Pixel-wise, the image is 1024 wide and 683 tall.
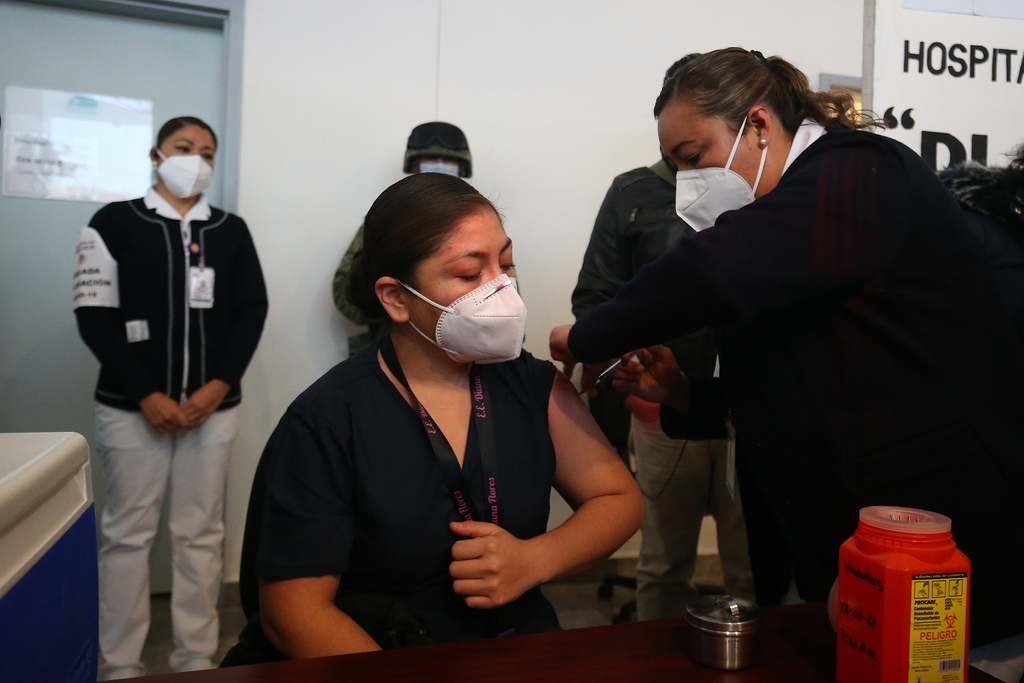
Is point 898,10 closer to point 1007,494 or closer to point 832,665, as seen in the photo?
point 1007,494

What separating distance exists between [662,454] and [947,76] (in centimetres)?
128

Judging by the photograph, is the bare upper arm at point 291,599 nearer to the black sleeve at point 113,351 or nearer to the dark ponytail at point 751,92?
the dark ponytail at point 751,92

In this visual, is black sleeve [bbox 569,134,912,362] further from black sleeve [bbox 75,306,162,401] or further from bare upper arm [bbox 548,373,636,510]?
black sleeve [bbox 75,306,162,401]

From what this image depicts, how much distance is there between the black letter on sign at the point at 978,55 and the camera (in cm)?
177

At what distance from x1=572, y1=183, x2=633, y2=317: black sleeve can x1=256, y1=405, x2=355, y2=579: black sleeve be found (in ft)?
3.87

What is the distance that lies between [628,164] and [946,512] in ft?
7.72

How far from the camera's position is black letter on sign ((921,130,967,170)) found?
1.77m

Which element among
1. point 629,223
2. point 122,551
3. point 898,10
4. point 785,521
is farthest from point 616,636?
point 122,551

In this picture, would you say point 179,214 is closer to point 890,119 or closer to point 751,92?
point 751,92

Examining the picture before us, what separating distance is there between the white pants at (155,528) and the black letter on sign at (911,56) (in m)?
2.28

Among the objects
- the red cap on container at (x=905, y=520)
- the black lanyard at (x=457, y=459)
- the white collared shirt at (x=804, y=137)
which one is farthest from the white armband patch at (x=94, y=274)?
the red cap on container at (x=905, y=520)

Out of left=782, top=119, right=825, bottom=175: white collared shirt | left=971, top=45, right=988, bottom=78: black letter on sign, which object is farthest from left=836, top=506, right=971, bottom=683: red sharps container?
left=971, top=45, right=988, bottom=78: black letter on sign

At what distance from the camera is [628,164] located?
3.10 metres

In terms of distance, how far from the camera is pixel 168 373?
231 cm
